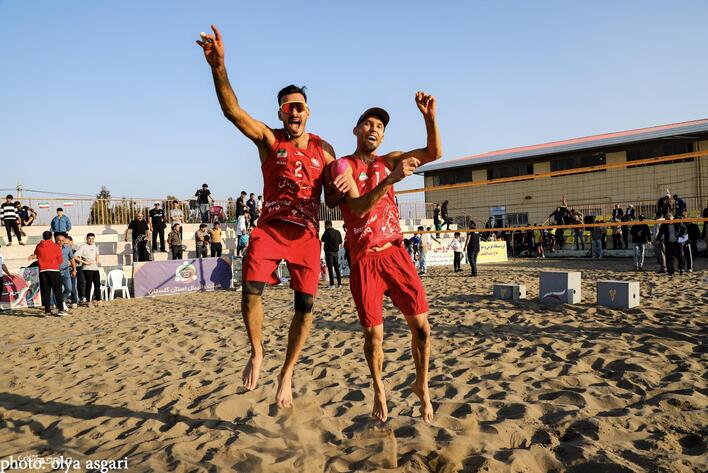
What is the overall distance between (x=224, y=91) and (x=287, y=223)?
3.06 feet

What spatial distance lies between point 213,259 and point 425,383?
11.8 metres

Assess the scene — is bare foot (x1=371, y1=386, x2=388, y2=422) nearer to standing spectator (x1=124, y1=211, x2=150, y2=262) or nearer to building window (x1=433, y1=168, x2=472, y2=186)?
standing spectator (x1=124, y1=211, x2=150, y2=262)

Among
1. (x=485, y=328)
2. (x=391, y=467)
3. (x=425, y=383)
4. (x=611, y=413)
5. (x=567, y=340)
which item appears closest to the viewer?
(x=391, y=467)

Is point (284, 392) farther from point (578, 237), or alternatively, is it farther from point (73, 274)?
point (578, 237)

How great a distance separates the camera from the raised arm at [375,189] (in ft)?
9.32

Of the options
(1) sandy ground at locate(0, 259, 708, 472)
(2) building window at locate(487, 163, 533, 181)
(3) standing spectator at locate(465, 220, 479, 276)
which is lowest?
(1) sandy ground at locate(0, 259, 708, 472)

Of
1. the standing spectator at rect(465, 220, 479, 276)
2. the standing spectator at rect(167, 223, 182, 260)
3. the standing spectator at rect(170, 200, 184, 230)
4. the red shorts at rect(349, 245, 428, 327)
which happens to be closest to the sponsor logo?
the standing spectator at rect(167, 223, 182, 260)

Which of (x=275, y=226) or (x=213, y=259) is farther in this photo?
(x=213, y=259)

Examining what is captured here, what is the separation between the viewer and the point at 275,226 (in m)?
3.41

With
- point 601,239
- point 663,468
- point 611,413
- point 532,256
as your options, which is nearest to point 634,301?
point 611,413

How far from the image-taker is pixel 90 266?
11.7m

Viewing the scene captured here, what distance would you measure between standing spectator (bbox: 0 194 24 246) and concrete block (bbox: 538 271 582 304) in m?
14.5

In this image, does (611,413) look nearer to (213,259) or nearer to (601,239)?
(213,259)

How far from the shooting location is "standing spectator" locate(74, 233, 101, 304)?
11.6 meters
